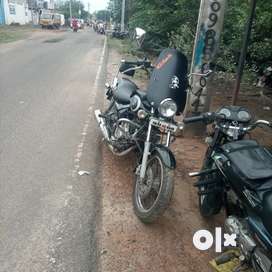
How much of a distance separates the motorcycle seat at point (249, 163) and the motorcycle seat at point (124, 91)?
80.2 inches

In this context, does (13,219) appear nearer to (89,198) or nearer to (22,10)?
(89,198)

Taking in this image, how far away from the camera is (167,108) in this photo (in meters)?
3.76

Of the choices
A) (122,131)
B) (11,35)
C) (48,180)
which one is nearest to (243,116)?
(122,131)

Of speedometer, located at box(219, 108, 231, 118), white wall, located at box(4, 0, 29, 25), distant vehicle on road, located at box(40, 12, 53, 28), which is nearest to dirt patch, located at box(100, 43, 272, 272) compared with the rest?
speedometer, located at box(219, 108, 231, 118)

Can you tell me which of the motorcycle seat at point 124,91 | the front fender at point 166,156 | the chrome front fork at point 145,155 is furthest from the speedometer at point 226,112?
the motorcycle seat at point 124,91

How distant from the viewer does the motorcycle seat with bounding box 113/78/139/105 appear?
5054 millimetres

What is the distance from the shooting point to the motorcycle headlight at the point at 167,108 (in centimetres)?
374

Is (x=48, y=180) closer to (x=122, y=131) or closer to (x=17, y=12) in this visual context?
(x=122, y=131)

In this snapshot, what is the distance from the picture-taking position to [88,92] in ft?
31.1

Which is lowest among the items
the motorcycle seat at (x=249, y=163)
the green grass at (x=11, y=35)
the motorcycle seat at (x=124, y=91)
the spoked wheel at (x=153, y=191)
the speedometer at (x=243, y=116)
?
the green grass at (x=11, y=35)

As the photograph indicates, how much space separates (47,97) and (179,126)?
17.6 feet

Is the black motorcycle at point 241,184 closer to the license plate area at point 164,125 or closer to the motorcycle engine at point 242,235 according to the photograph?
the motorcycle engine at point 242,235

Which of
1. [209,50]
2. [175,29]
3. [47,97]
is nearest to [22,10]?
[175,29]

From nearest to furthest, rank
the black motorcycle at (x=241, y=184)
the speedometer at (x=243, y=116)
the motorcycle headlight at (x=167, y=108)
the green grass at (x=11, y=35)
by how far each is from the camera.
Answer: the black motorcycle at (x=241, y=184) < the speedometer at (x=243, y=116) < the motorcycle headlight at (x=167, y=108) < the green grass at (x=11, y=35)
